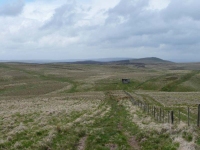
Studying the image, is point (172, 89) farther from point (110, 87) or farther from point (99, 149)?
point (99, 149)

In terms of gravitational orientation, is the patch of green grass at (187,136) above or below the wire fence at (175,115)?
above

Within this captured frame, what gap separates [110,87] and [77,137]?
7113 centimetres

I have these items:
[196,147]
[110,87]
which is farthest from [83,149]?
[110,87]

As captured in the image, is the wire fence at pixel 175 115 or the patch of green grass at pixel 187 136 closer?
the patch of green grass at pixel 187 136

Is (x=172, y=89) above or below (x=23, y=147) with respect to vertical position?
below

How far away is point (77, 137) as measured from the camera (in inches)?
625

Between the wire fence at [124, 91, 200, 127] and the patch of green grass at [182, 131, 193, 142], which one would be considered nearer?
the patch of green grass at [182, 131, 193, 142]

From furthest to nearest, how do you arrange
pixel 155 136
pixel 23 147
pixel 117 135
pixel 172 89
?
pixel 172 89
pixel 117 135
pixel 155 136
pixel 23 147

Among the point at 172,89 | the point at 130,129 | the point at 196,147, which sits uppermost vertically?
the point at 196,147

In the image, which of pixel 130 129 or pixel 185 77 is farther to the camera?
pixel 185 77

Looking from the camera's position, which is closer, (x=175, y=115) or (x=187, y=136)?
(x=187, y=136)

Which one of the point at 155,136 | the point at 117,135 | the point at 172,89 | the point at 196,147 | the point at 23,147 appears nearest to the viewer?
the point at 196,147

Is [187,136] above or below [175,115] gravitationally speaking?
above

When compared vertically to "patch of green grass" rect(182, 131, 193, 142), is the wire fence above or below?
below
